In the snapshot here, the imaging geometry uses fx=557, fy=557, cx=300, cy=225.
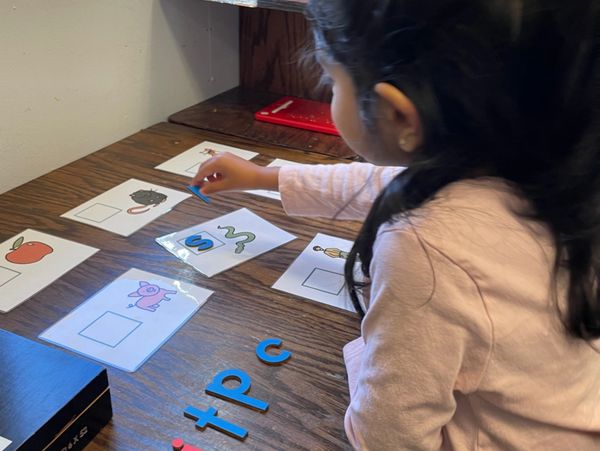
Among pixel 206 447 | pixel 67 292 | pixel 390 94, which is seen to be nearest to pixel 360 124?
pixel 390 94

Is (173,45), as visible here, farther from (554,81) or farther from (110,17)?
(554,81)

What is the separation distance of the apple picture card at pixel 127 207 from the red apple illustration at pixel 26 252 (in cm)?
8

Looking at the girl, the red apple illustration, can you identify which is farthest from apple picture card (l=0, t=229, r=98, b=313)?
the girl

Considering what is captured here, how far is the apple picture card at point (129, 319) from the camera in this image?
0.59m

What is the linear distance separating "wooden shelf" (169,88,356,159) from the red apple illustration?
504 mm

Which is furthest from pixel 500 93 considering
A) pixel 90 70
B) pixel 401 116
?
pixel 90 70

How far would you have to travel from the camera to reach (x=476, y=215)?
1.41 ft

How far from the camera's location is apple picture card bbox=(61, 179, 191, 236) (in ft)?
2.72

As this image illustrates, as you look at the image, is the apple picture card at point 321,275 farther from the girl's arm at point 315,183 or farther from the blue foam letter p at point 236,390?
the blue foam letter p at point 236,390

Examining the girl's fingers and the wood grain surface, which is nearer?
the girl's fingers

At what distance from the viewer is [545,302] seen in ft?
1.44

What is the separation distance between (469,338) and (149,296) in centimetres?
40

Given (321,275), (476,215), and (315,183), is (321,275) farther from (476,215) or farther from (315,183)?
(476,215)

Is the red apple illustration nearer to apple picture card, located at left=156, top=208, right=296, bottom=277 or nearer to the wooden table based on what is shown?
the wooden table
